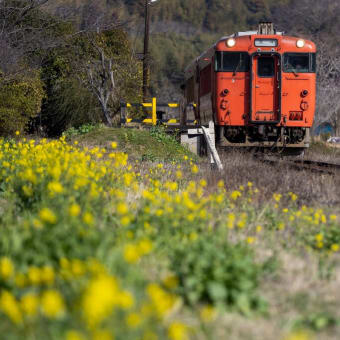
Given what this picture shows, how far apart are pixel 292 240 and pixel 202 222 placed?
1.00m

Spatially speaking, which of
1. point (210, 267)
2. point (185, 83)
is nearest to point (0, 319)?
point (210, 267)

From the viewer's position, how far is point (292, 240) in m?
5.52

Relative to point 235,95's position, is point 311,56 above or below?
above

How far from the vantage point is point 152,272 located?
3959 mm

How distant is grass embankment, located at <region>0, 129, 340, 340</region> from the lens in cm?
264

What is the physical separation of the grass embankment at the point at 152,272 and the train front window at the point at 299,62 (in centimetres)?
1019

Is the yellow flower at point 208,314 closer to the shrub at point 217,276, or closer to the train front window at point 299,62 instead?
→ the shrub at point 217,276

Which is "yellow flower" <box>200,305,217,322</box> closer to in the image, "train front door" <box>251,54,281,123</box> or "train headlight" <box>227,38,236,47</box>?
"train front door" <box>251,54,281,123</box>

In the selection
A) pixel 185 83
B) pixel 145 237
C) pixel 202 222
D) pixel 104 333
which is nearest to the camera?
pixel 104 333

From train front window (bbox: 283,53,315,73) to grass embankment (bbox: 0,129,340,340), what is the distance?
1019 cm

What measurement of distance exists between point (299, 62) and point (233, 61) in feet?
Answer: 5.91

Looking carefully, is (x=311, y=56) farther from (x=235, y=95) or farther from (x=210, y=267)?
(x=210, y=267)

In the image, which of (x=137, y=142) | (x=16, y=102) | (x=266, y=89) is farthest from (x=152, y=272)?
(x=16, y=102)

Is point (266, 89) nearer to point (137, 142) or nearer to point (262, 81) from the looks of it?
point (262, 81)
